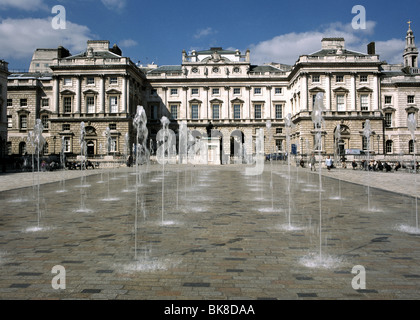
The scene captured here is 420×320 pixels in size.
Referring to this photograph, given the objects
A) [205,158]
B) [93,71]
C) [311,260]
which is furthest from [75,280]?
[93,71]

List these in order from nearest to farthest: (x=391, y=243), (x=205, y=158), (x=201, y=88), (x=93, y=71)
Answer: (x=391, y=243)
(x=205, y=158)
(x=93, y=71)
(x=201, y=88)

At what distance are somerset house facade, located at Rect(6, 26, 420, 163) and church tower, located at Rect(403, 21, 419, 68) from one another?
7.14 m

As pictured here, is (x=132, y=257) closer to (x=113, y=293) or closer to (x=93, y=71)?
(x=113, y=293)

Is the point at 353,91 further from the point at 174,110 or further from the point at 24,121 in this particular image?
the point at 24,121

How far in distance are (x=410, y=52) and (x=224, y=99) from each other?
41950 millimetres

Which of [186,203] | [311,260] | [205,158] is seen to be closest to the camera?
[311,260]

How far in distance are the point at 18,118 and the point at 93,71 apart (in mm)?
16655

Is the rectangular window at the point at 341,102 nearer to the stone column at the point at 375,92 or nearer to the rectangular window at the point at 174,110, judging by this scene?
the stone column at the point at 375,92

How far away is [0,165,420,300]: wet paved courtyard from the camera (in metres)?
4.10

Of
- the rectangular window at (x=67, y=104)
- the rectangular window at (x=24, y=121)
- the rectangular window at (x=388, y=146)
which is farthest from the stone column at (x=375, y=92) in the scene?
the rectangular window at (x=24, y=121)

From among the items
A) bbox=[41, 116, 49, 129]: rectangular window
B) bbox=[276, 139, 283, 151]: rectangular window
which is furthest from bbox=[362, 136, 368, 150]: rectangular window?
bbox=[41, 116, 49, 129]: rectangular window

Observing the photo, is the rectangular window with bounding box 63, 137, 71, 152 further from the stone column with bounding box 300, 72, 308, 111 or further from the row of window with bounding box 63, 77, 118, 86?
the stone column with bounding box 300, 72, 308, 111

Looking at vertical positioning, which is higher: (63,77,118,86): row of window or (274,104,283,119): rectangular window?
(63,77,118,86): row of window

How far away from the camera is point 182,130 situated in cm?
5541
